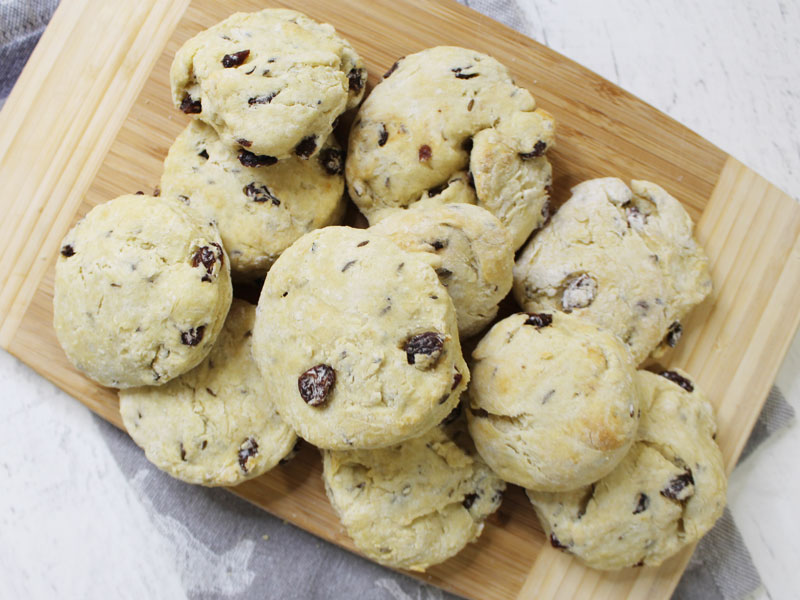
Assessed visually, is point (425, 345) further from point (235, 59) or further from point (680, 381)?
point (680, 381)

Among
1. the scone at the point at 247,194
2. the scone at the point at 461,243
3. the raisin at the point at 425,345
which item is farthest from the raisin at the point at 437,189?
the raisin at the point at 425,345

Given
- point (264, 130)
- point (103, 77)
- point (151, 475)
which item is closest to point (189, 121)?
point (103, 77)

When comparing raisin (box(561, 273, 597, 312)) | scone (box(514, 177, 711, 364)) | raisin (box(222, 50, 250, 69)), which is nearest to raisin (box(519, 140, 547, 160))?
scone (box(514, 177, 711, 364))

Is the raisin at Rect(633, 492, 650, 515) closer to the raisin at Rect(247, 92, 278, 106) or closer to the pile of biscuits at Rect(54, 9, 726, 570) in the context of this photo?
the pile of biscuits at Rect(54, 9, 726, 570)

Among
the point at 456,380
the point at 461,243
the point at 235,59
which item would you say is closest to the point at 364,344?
the point at 456,380

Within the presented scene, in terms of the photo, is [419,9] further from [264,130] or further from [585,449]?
[585,449]
